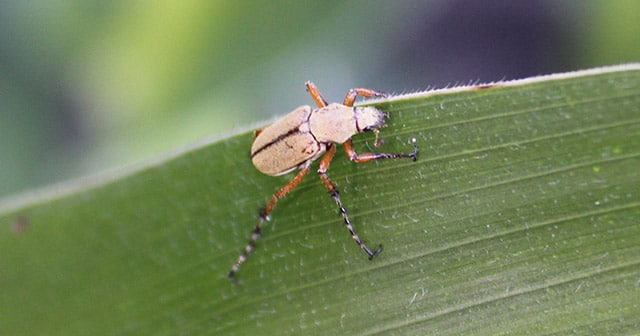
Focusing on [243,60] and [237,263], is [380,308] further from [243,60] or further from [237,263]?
[243,60]

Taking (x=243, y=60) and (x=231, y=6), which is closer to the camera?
(x=231, y=6)

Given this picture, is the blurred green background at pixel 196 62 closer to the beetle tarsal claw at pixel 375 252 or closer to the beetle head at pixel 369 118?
the beetle head at pixel 369 118

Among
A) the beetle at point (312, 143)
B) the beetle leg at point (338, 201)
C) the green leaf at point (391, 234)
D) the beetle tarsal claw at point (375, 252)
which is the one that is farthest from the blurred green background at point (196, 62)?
the beetle tarsal claw at point (375, 252)

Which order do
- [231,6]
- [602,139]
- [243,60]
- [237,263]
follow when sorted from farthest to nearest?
[243,60] < [231,6] < [237,263] < [602,139]

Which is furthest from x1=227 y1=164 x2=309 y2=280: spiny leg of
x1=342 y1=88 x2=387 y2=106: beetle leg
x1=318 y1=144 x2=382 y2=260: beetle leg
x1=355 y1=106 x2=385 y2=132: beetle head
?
x1=342 y1=88 x2=387 y2=106: beetle leg

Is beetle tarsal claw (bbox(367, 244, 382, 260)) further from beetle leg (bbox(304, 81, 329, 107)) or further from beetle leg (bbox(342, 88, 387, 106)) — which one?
beetle leg (bbox(304, 81, 329, 107))

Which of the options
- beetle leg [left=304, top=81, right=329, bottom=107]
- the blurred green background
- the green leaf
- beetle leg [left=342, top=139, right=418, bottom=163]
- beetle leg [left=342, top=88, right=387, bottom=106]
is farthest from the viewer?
the blurred green background

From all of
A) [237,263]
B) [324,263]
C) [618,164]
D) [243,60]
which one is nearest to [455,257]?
[324,263]
